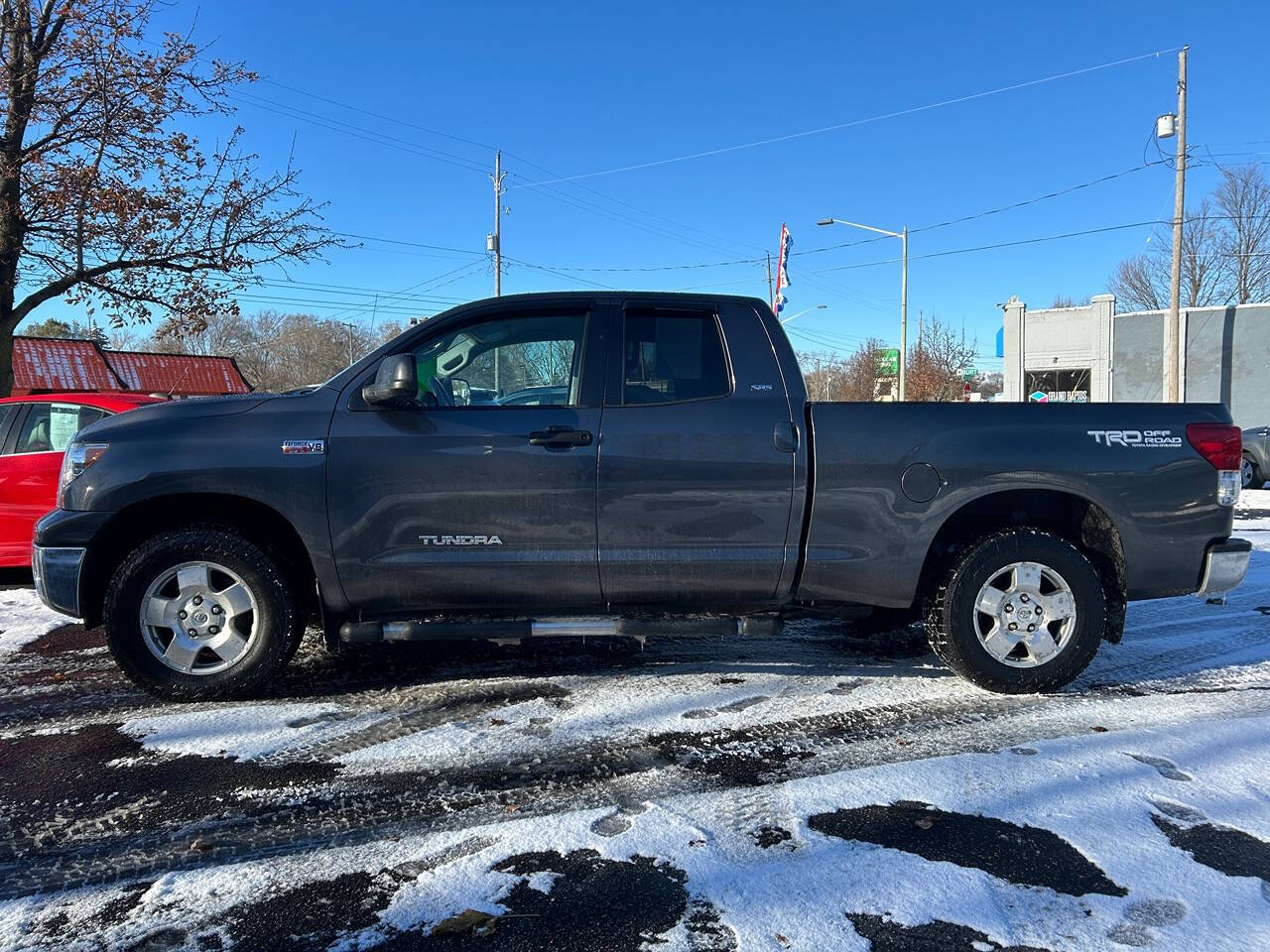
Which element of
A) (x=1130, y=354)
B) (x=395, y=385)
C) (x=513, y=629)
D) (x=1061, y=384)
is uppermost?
(x=1130, y=354)

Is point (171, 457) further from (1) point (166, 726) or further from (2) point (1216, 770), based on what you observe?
(2) point (1216, 770)

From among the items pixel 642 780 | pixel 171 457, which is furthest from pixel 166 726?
pixel 642 780

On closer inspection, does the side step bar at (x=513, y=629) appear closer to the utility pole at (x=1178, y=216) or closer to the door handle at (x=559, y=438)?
the door handle at (x=559, y=438)

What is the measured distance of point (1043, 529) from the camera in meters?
4.32

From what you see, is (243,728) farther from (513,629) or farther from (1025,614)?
(1025,614)

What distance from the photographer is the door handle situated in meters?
3.88

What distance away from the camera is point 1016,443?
13.1ft

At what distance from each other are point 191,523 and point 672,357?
2.48 metres

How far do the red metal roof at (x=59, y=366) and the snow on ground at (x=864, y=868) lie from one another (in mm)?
18939

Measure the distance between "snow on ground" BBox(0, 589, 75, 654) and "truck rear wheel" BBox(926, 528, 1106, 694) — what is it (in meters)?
5.12

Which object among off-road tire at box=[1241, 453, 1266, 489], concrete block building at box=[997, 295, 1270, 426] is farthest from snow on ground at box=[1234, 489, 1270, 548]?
concrete block building at box=[997, 295, 1270, 426]

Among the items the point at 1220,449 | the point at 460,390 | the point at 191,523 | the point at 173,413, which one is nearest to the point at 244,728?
the point at 191,523

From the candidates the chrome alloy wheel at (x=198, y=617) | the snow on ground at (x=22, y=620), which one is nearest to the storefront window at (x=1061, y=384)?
the snow on ground at (x=22, y=620)

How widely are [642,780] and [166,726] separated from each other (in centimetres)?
222
